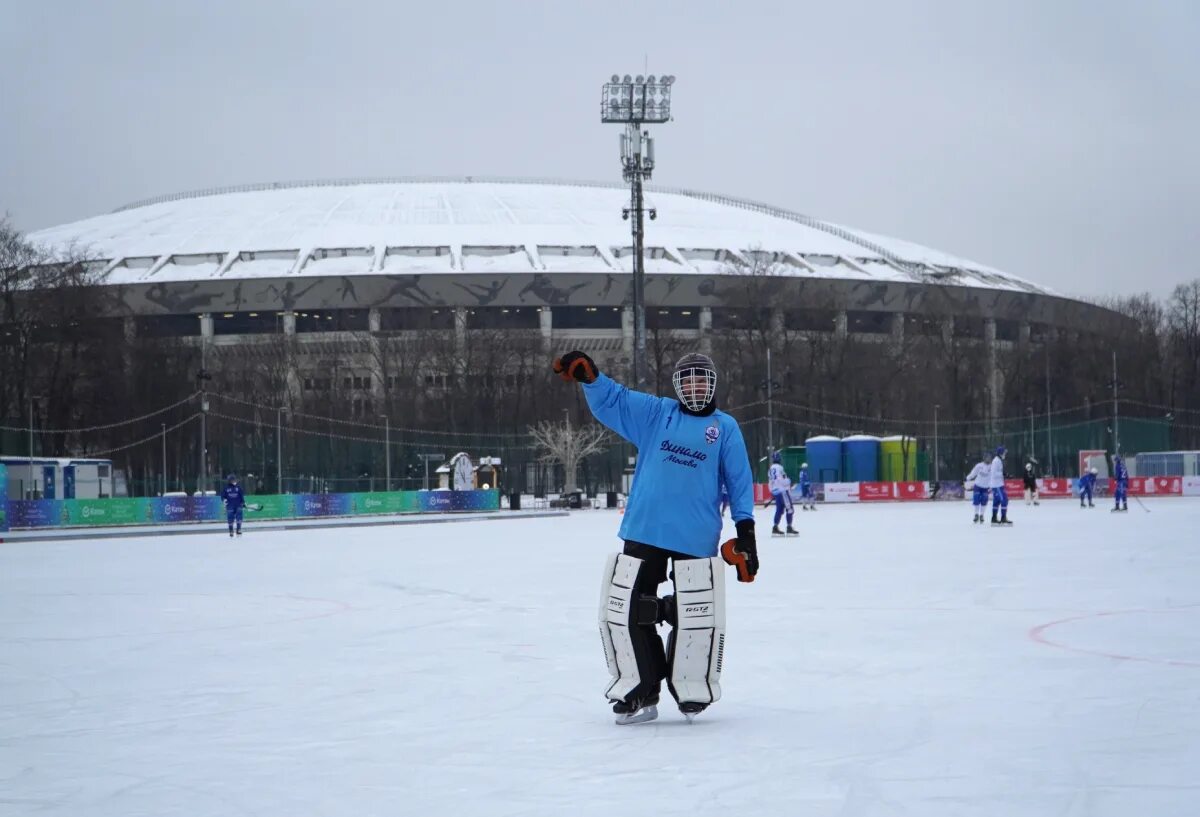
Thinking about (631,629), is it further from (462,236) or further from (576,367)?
(462,236)

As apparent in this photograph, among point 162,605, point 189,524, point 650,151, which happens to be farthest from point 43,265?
point 162,605

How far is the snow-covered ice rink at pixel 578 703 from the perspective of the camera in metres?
5.10

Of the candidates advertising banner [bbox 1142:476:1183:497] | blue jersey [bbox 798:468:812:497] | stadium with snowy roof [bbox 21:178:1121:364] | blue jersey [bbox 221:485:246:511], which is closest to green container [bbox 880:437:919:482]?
advertising banner [bbox 1142:476:1183:497]

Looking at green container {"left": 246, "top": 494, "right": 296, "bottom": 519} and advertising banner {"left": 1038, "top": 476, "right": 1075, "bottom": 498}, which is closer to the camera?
green container {"left": 246, "top": 494, "right": 296, "bottom": 519}

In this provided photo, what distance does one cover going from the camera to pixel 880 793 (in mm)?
4996

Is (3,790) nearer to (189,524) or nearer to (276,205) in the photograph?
(189,524)

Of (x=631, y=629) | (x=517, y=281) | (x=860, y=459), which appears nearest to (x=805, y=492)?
(x=860, y=459)

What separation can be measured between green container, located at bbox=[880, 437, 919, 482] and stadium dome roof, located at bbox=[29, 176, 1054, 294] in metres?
25.6

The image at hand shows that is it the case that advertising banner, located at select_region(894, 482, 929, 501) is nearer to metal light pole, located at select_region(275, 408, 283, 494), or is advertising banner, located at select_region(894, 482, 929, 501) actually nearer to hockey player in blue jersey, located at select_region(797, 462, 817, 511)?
hockey player in blue jersey, located at select_region(797, 462, 817, 511)

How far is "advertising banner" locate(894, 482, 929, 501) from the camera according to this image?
55.8 metres

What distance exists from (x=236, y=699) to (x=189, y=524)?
34283mm

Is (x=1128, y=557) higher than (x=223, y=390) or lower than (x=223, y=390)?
lower

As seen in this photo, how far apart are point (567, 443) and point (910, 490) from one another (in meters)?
15.2

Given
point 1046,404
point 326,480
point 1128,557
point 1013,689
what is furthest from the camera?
point 1046,404
